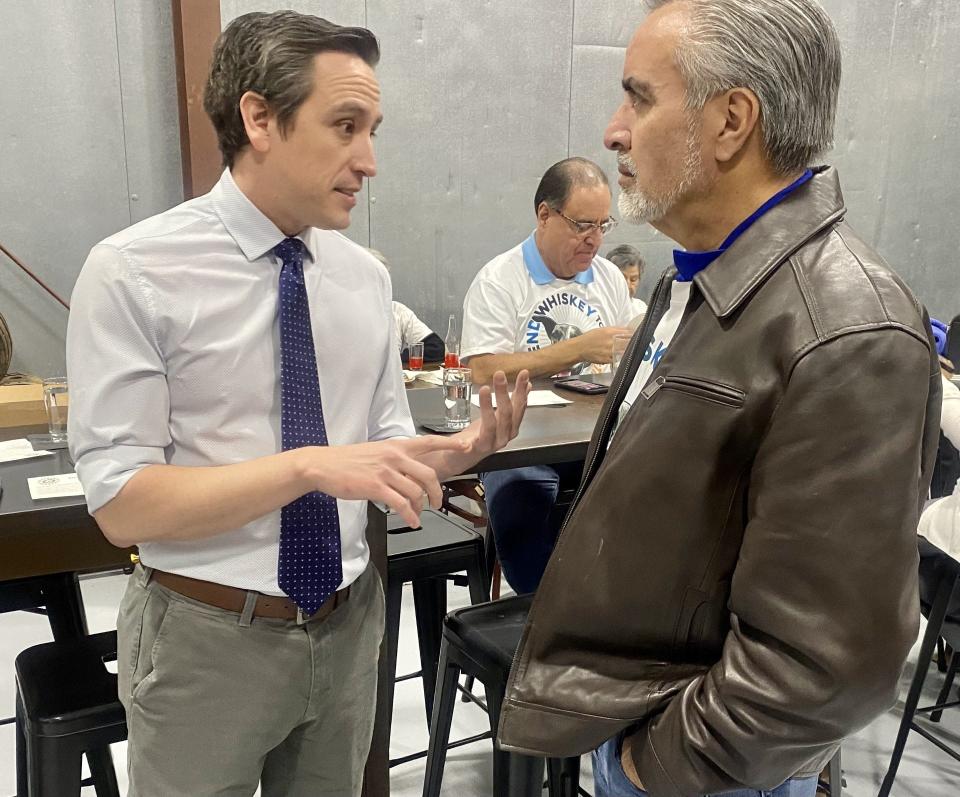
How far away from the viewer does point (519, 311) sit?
341cm

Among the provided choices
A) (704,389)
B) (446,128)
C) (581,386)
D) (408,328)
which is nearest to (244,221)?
(704,389)

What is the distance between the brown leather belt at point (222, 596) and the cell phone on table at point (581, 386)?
4.52ft

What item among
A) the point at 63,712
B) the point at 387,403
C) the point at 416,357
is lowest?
the point at 416,357

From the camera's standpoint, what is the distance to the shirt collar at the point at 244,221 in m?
1.34

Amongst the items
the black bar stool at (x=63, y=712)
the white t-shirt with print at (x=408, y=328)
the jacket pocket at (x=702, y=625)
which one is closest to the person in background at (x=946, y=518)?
the jacket pocket at (x=702, y=625)

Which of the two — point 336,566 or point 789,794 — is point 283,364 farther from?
point 789,794

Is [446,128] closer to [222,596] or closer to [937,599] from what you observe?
[937,599]

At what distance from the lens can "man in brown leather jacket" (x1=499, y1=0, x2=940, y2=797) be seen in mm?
910

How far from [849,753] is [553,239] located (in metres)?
2.01

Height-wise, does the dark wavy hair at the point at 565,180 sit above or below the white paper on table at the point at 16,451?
above

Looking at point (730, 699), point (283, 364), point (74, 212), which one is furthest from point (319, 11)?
point (730, 699)

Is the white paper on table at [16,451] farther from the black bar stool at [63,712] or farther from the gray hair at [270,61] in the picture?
the gray hair at [270,61]

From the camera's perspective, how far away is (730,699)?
0.98 m

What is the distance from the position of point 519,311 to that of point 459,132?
1987 mm
